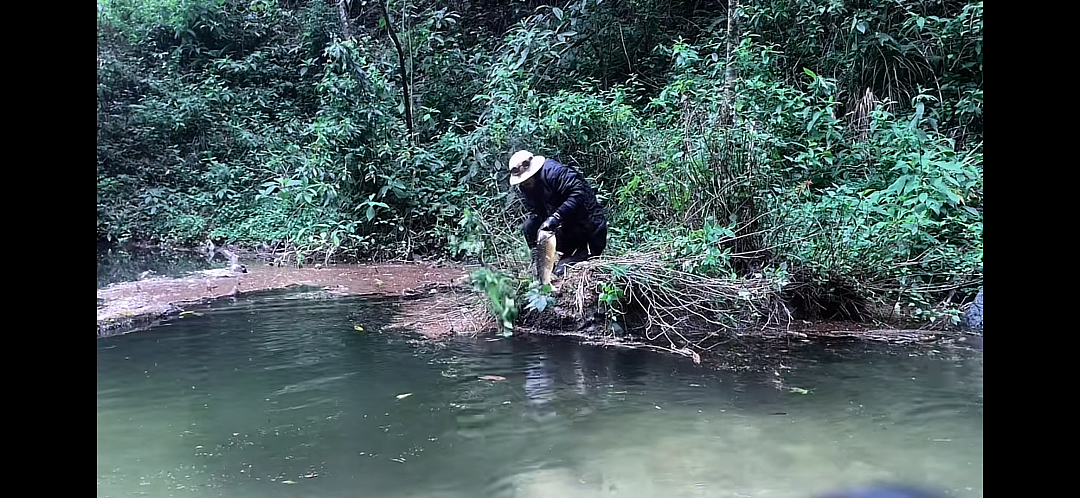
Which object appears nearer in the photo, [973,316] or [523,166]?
[973,316]

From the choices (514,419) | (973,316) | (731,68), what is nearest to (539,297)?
(514,419)

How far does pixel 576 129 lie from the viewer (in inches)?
324

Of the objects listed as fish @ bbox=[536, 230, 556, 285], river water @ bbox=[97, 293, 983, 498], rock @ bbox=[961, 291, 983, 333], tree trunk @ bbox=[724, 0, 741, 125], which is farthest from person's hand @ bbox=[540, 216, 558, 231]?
rock @ bbox=[961, 291, 983, 333]

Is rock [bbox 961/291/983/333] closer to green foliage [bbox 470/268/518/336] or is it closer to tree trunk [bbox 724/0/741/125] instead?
tree trunk [bbox 724/0/741/125]

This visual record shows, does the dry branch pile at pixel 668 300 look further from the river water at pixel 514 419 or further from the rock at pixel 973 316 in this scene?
the rock at pixel 973 316

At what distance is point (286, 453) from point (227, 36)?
11.4 m

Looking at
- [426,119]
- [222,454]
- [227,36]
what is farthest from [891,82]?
[227,36]

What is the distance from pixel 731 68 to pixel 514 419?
554cm

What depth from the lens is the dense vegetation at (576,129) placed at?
559 centimetres

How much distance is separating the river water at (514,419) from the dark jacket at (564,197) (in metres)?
0.99

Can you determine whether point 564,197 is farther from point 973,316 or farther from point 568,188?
point 973,316
